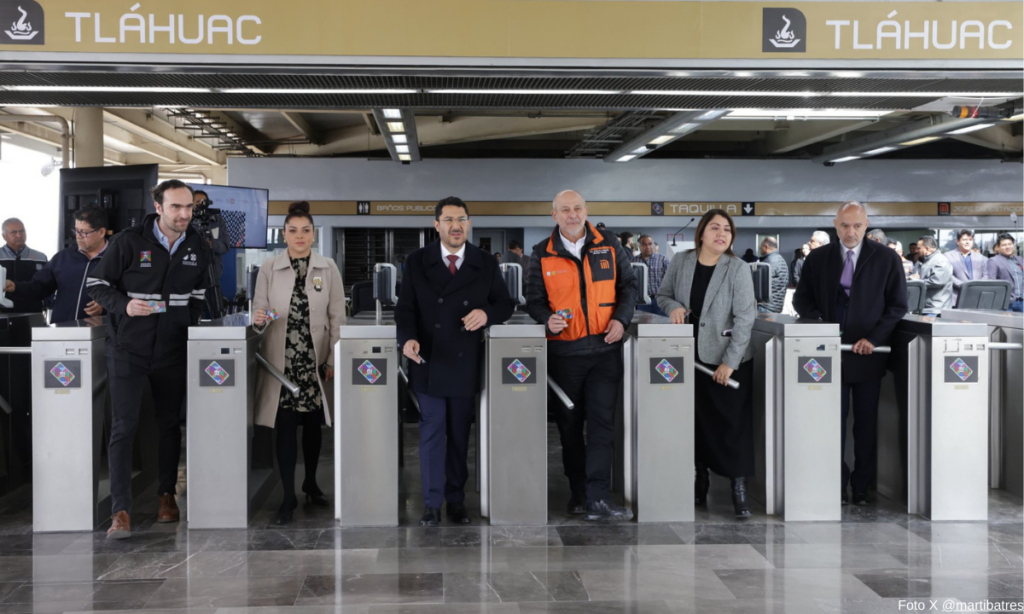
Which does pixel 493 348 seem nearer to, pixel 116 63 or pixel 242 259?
pixel 116 63

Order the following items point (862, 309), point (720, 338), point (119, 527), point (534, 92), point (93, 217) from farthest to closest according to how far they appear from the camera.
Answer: point (93, 217) → point (534, 92) → point (862, 309) → point (720, 338) → point (119, 527)

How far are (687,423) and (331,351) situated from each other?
1.86 m

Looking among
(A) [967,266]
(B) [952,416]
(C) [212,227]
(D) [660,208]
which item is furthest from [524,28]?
(D) [660,208]

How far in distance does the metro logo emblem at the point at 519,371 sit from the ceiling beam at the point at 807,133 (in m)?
8.49

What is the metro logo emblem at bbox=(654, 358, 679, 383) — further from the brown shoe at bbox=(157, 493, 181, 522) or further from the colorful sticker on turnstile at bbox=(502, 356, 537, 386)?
the brown shoe at bbox=(157, 493, 181, 522)

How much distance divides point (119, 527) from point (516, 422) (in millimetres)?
→ 1930

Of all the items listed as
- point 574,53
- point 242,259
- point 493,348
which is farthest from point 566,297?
point 242,259

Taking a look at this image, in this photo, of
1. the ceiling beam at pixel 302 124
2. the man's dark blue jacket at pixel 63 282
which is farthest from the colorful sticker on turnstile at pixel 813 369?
the ceiling beam at pixel 302 124

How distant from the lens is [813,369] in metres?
4.15

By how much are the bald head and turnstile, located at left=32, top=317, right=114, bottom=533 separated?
7.68 feet

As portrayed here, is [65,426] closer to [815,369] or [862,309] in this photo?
[815,369]

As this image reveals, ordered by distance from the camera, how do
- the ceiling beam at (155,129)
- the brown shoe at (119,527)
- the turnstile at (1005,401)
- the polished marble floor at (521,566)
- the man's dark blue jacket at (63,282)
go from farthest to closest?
the ceiling beam at (155,129)
the man's dark blue jacket at (63,282)
the turnstile at (1005,401)
the brown shoe at (119,527)
the polished marble floor at (521,566)

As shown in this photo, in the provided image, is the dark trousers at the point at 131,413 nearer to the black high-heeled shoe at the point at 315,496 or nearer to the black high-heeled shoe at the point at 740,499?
the black high-heeled shoe at the point at 315,496

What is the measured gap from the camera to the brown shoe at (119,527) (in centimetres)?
384
